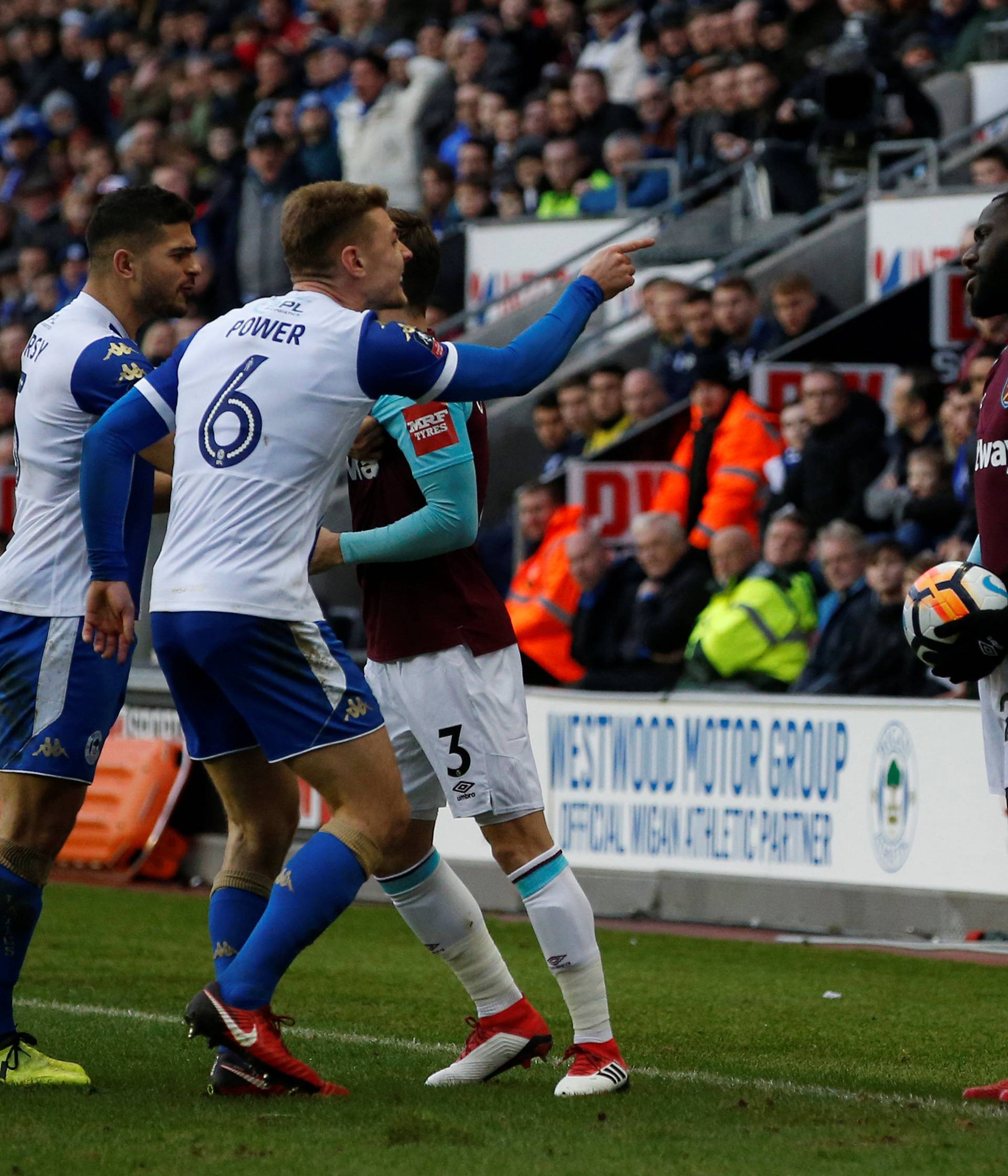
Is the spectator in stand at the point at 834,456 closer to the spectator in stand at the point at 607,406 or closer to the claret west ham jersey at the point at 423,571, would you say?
the spectator in stand at the point at 607,406

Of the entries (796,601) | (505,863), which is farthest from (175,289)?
(796,601)

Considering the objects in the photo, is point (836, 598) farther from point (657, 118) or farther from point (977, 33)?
point (657, 118)

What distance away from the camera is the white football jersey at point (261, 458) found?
530 centimetres

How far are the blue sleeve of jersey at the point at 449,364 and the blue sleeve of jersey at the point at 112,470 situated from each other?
645 millimetres

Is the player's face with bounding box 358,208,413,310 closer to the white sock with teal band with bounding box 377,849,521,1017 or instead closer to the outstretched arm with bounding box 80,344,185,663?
the outstretched arm with bounding box 80,344,185,663

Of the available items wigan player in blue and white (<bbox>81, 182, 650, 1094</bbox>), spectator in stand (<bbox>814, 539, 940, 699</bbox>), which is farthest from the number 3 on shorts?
spectator in stand (<bbox>814, 539, 940, 699</bbox>)

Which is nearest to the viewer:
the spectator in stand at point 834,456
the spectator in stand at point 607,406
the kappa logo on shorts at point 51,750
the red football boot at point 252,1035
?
the red football boot at point 252,1035

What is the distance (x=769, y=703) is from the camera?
10.3m

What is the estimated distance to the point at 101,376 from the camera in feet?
19.4

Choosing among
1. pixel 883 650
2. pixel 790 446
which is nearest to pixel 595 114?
pixel 790 446

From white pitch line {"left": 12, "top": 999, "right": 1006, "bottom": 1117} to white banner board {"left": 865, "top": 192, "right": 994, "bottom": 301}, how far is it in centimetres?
839

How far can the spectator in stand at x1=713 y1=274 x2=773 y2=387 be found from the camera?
44.9 feet

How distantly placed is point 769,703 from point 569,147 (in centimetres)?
785

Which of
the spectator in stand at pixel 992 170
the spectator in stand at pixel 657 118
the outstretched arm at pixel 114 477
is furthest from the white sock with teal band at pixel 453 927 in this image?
the spectator in stand at pixel 657 118
